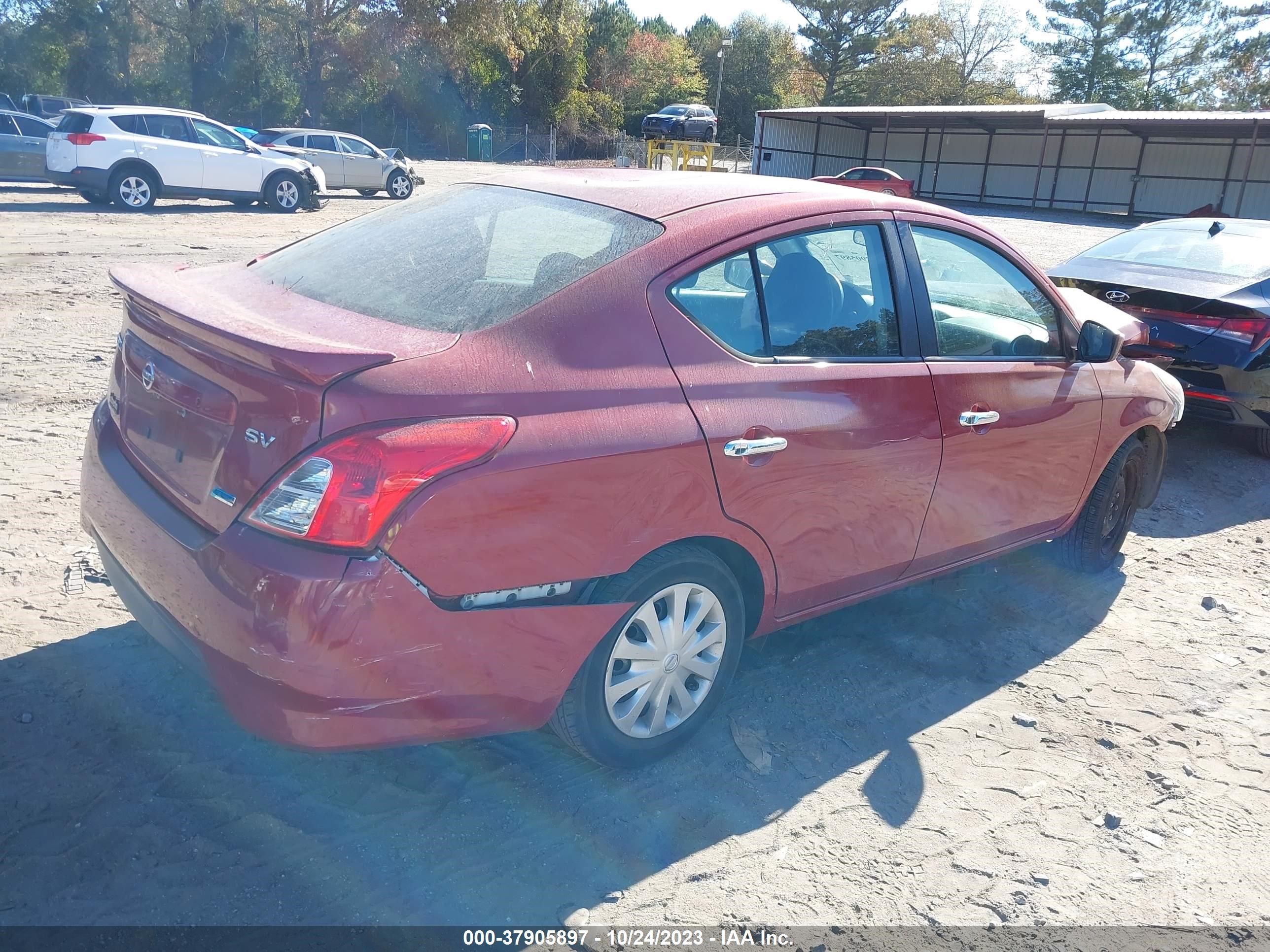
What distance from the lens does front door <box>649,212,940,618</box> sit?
2.89 meters

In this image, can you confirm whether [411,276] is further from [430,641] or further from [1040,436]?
[1040,436]

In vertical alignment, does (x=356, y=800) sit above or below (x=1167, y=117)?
below

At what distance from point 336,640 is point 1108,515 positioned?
12.7 ft

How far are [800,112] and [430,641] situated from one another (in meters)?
37.2

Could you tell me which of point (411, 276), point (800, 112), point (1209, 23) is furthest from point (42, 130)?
point (1209, 23)

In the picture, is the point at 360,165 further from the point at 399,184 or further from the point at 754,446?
the point at 754,446

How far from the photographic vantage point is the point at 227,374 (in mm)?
2492

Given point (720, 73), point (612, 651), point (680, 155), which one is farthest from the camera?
point (720, 73)

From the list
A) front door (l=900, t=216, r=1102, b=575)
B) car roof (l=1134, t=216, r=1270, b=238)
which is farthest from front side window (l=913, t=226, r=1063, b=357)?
car roof (l=1134, t=216, r=1270, b=238)

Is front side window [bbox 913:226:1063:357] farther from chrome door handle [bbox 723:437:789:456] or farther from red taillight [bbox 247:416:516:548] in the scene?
red taillight [bbox 247:416:516:548]

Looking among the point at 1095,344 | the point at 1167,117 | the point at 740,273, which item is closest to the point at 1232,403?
the point at 1095,344

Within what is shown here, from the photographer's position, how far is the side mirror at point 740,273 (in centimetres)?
301

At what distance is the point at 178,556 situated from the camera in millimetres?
2523

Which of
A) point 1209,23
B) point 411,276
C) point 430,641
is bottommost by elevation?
point 430,641
